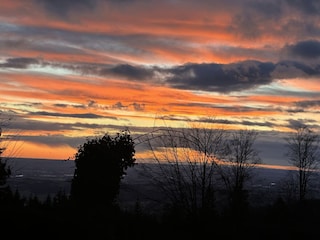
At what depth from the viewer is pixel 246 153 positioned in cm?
5378

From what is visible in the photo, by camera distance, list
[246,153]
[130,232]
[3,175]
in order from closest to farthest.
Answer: [130,232], [3,175], [246,153]

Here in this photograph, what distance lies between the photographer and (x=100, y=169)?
114 ft

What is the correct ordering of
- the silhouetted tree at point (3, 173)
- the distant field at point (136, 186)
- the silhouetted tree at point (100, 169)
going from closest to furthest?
the distant field at point (136, 186)
the silhouetted tree at point (3, 173)
the silhouetted tree at point (100, 169)

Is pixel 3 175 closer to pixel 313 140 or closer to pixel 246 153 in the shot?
pixel 246 153

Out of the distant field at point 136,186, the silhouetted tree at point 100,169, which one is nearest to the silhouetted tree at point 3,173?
the distant field at point 136,186

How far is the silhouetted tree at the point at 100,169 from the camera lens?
34.0m

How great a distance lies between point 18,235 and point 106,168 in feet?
68.0

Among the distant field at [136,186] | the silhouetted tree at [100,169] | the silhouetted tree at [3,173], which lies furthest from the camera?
the silhouetted tree at [100,169]

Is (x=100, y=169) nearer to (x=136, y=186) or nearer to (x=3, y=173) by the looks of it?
(x=3, y=173)

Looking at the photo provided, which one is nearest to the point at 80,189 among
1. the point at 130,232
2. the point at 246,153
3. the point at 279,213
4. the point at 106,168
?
the point at 106,168

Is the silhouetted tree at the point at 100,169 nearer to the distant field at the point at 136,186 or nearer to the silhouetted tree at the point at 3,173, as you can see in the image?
the distant field at the point at 136,186

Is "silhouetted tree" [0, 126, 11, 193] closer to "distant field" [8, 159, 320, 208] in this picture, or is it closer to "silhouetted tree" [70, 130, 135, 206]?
"distant field" [8, 159, 320, 208]

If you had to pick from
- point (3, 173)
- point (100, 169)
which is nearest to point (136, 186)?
point (3, 173)

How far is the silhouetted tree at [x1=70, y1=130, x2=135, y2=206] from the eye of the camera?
34.0 m
